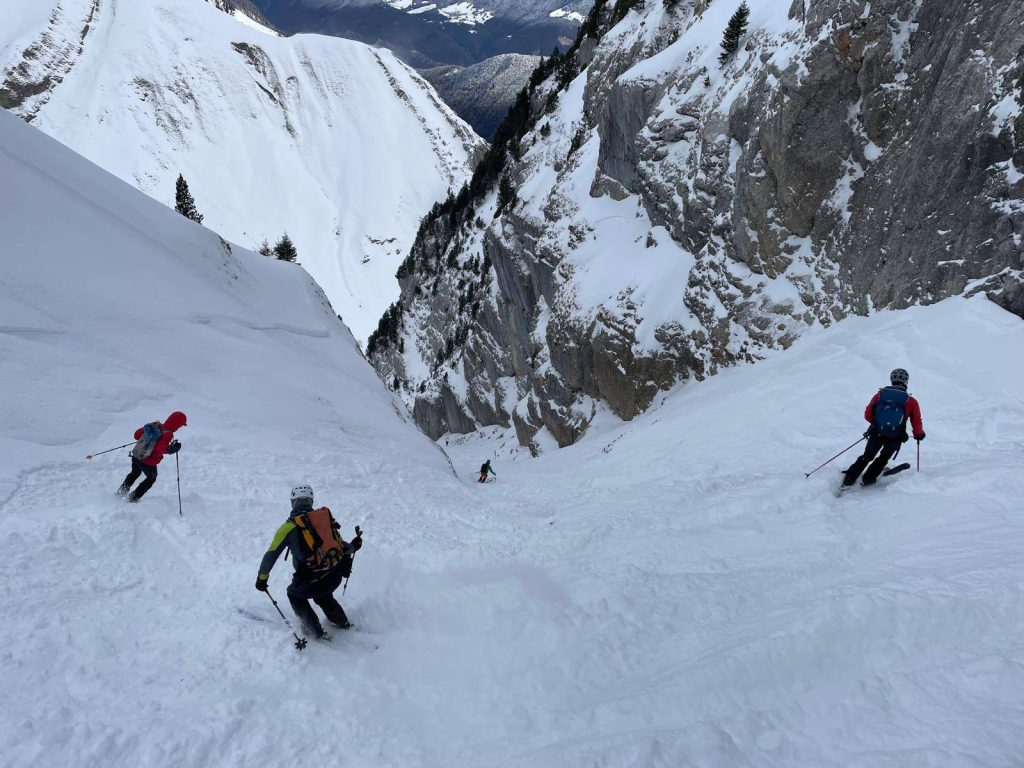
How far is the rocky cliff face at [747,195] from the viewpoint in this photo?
571 inches

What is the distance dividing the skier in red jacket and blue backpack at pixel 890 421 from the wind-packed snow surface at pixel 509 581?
1.56 ft

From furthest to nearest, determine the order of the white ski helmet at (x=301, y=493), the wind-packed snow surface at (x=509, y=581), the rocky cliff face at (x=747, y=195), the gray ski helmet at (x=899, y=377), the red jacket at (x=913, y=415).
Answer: the rocky cliff face at (x=747, y=195)
the gray ski helmet at (x=899, y=377)
the red jacket at (x=913, y=415)
the white ski helmet at (x=301, y=493)
the wind-packed snow surface at (x=509, y=581)

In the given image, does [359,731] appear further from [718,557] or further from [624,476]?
[624,476]

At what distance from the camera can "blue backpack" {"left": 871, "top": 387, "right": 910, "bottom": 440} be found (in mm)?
8273

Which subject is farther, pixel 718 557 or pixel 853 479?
pixel 853 479

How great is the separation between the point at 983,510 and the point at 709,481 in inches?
191

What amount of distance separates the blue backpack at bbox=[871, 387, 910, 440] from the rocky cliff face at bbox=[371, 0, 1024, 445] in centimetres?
720

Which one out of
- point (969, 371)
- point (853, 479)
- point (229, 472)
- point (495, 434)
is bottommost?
point (495, 434)

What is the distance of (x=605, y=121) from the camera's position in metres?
35.4

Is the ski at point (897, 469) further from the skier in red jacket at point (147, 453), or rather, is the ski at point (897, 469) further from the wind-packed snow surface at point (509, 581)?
the skier in red jacket at point (147, 453)

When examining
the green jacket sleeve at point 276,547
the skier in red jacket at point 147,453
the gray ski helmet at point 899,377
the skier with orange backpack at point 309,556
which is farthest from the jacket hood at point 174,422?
the gray ski helmet at point 899,377

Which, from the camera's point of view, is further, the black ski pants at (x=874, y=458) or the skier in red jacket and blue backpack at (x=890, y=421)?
the black ski pants at (x=874, y=458)

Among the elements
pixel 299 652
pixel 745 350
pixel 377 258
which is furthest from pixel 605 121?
pixel 377 258

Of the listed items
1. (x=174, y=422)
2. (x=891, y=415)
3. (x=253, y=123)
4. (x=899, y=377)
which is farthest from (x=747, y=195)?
(x=253, y=123)
